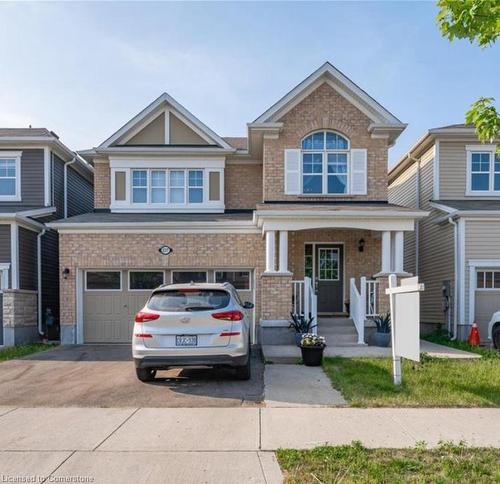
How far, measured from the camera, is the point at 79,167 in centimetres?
1731

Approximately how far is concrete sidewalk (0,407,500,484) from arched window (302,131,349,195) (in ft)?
28.4

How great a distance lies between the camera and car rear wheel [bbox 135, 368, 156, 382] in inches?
301

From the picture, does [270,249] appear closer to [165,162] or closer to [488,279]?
[165,162]

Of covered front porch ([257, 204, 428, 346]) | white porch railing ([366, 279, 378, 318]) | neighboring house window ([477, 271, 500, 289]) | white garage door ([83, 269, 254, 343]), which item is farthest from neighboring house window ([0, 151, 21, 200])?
neighboring house window ([477, 271, 500, 289])

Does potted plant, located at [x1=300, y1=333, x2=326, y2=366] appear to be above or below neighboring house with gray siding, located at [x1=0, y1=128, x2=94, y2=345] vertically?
below

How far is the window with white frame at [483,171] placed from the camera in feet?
49.4

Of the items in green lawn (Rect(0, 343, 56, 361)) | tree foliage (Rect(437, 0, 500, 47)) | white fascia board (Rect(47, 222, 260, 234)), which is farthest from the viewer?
white fascia board (Rect(47, 222, 260, 234))

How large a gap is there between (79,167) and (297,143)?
28.7ft

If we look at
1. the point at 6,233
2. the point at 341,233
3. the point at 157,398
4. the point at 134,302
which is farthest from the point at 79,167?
the point at 157,398

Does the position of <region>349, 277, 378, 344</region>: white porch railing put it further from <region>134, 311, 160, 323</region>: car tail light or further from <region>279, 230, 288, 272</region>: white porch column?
<region>134, 311, 160, 323</region>: car tail light

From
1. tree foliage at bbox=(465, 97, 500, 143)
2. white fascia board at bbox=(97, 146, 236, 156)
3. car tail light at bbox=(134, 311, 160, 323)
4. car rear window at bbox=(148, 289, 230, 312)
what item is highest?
white fascia board at bbox=(97, 146, 236, 156)

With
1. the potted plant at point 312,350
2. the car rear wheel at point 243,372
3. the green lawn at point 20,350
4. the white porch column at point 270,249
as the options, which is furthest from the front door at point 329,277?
the green lawn at point 20,350

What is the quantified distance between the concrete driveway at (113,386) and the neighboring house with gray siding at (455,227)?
23.0ft

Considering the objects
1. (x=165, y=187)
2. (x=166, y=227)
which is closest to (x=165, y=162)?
(x=165, y=187)
